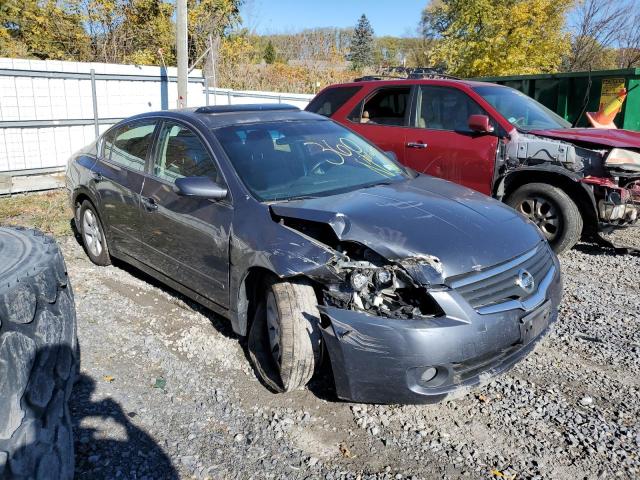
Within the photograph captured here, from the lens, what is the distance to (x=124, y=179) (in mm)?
4668

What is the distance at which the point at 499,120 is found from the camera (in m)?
5.97

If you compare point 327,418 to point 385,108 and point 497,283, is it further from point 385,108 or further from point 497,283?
point 385,108

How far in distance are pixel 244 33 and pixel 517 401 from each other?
20.3 meters

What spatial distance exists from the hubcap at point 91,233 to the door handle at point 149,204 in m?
1.22

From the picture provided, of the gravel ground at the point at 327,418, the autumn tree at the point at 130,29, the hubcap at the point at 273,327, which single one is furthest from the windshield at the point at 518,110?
the autumn tree at the point at 130,29

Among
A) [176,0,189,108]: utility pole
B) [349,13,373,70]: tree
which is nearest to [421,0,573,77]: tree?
[176,0,189,108]: utility pole

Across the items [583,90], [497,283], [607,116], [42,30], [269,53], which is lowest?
[497,283]

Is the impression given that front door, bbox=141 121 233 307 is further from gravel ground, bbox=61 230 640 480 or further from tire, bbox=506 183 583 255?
tire, bbox=506 183 583 255

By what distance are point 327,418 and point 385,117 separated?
15.3 feet

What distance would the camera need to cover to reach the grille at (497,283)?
283 centimetres

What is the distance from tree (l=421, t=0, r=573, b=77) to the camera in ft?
52.8

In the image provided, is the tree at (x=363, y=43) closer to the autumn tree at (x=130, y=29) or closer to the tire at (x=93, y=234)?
the autumn tree at (x=130, y=29)

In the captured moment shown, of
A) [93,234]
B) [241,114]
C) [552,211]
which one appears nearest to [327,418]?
[241,114]

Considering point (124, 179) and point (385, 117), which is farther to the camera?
point (385, 117)
